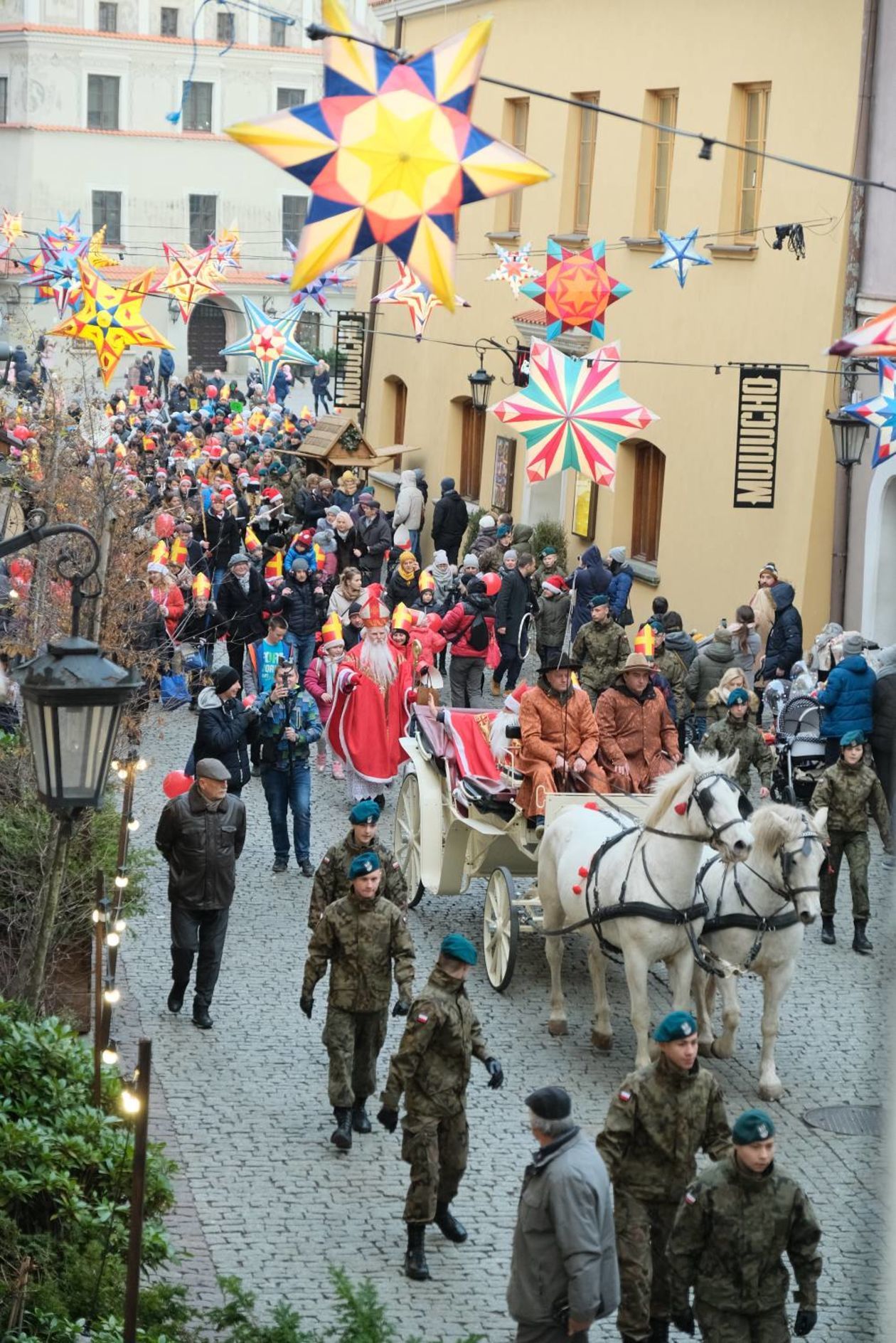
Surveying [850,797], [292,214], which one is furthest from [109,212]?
[850,797]

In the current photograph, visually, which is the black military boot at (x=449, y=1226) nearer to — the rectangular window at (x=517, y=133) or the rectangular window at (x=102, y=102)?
the rectangular window at (x=517, y=133)

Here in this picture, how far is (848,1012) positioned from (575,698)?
2.58 meters

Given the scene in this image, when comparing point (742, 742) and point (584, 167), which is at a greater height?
point (584, 167)

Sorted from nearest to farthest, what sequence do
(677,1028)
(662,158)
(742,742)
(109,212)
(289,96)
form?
(677,1028) → (742,742) → (662,158) → (109,212) → (289,96)

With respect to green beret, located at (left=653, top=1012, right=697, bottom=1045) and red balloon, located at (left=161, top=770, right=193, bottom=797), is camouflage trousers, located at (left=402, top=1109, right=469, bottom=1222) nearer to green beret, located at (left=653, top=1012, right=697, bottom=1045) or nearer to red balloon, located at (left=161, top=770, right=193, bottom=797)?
green beret, located at (left=653, top=1012, right=697, bottom=1045)

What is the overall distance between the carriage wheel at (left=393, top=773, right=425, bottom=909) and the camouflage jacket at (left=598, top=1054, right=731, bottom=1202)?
6058 mm

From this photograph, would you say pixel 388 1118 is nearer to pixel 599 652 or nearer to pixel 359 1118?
pixel 359 1118

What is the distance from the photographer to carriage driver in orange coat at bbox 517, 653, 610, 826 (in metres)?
13.2

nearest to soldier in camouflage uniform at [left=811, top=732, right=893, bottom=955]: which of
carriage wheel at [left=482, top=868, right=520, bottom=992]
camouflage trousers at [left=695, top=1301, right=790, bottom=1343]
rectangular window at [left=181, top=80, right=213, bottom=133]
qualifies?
carriage wheel at [left=482, top=868, right=520, bottom=992]

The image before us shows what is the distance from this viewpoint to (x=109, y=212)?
64125 millimetres

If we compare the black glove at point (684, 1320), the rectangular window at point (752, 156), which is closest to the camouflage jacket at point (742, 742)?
the black glove at point (684, 1320)

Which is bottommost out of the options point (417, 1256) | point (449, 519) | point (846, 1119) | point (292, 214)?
point (417, 1256)

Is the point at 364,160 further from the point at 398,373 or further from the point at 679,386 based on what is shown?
the point at 398,373

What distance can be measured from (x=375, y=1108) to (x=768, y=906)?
7.75ft
